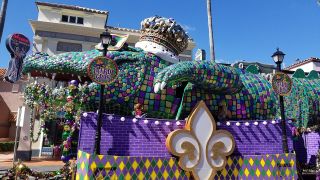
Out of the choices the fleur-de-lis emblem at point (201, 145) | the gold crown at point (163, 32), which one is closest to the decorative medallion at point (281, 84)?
the fleur-de-lis emblem at point (201, 145)

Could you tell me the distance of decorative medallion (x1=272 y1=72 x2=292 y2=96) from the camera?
307 inches

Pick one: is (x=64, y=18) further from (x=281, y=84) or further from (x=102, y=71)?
(x=281, y=84)

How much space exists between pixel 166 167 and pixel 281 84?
3.78 meters

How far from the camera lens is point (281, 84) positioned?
791 cm

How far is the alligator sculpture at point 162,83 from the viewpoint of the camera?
638cm

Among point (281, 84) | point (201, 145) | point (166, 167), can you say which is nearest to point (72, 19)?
point (281, 84)

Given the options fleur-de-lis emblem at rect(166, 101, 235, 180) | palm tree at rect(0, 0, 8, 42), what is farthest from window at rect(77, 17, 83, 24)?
fleur-de-lis emblem at rect(166, 101, 235, 180)

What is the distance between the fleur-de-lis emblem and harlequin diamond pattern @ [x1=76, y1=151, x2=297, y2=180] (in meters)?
0.21

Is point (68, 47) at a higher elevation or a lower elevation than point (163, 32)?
higher

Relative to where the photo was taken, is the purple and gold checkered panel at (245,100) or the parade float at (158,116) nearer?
the parade float at (158,116)

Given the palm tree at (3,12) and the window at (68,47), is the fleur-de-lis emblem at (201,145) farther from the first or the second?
the window at (68,47)

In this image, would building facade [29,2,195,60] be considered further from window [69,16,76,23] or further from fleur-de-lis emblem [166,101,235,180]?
fleur-de-lis emblem [166,101,235,180]

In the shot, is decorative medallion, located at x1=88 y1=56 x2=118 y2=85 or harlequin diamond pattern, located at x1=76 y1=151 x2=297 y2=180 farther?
decorative medallion, located at x1=88 y1=56 x2=118 y2=85

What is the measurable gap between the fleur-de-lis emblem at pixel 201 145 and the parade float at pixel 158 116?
0.02m
